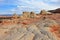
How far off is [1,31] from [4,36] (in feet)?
6.94

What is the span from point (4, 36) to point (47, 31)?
4.68 meters

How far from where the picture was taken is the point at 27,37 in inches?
671

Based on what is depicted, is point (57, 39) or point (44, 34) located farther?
point (44, 34)

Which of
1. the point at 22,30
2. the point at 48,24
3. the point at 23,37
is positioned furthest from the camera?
the point at 48,24

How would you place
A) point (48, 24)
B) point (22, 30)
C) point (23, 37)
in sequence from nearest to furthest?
point (23, 37) < point (22, 30) < point (48, 24)

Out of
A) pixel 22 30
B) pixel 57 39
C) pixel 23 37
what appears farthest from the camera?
pixel 22 30

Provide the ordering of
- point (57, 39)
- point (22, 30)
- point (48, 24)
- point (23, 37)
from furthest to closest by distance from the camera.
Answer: point (48, 24) → point (22, 30) → point (23, 37) → point (57, 39)

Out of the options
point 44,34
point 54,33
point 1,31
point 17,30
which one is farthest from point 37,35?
point 1,31

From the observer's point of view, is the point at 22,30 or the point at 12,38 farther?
the point at 22,30

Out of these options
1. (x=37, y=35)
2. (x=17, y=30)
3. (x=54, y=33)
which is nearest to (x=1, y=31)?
(x=17, y=30)

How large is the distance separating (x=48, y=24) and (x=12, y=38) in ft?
19.2

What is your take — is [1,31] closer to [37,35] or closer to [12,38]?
[12,38]

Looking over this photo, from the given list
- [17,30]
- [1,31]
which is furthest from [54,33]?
[1,31]

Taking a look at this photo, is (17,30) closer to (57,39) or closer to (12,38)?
(12,38)
